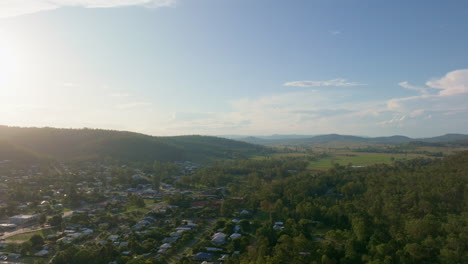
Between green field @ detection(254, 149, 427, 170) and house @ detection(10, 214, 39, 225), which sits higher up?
green field @ detection(254, 149, 427, 170)

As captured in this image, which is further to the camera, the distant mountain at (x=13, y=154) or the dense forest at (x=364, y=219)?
the distant mountain at (x=13, y=154)

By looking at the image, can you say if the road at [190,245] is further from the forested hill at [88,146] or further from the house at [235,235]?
the forested hill at [88,146]

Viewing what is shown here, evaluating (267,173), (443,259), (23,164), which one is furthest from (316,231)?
(23,164)

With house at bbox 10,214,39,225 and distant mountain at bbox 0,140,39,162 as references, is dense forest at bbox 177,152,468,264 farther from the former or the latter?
distant mountain at bbox 0,140,39,162

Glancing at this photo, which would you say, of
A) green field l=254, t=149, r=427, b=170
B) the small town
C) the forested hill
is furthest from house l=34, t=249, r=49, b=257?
green field l=254, t=149, r=427, b=170

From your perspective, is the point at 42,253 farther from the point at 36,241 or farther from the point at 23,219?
the point at 23,219

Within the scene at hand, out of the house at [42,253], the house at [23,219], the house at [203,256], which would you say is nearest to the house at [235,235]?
the house at [203,256]

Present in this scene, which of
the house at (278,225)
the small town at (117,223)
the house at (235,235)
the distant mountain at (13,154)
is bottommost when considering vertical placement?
the small town at (117,223)

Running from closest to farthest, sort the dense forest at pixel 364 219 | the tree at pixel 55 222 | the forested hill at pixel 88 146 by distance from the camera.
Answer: the dense forest at pixel 364 219
the tree at pixel 55 222
the forested hill at pixel 88 146

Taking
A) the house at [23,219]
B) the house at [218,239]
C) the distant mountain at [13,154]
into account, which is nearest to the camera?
the house at [218,239]

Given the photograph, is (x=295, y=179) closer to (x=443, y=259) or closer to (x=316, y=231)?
(x=316, y=231)
